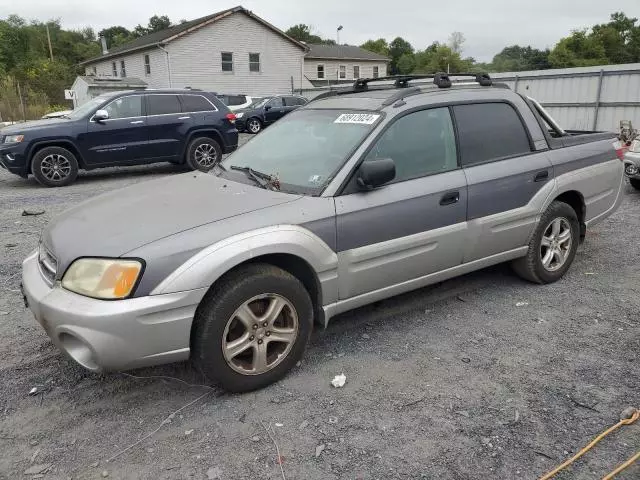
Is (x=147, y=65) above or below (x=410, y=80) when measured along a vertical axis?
above

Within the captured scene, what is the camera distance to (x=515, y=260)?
14.8 ft

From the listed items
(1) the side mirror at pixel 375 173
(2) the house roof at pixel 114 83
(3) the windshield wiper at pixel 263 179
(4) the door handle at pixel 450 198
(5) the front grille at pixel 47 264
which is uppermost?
(2) the house roof at pixel 114 83

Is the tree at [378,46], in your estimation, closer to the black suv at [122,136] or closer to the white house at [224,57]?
the white house at [224,57]

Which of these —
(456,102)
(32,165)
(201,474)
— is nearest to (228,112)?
(32,165)

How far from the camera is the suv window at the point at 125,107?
10047 millimetres

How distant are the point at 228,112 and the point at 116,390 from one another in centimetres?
909

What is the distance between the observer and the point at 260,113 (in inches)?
879

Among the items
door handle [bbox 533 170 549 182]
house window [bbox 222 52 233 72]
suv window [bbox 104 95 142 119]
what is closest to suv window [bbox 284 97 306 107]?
house window [bbox 222 52 233 72]

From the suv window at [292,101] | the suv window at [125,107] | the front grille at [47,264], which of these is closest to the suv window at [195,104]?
the suv window at [125,107]

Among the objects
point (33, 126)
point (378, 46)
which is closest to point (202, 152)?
point (33, 126)

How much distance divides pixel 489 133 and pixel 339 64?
138ft

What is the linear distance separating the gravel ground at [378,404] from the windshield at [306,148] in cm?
119

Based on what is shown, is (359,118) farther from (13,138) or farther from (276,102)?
(276,102)

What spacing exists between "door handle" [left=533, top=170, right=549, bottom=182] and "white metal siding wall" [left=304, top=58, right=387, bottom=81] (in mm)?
39585
